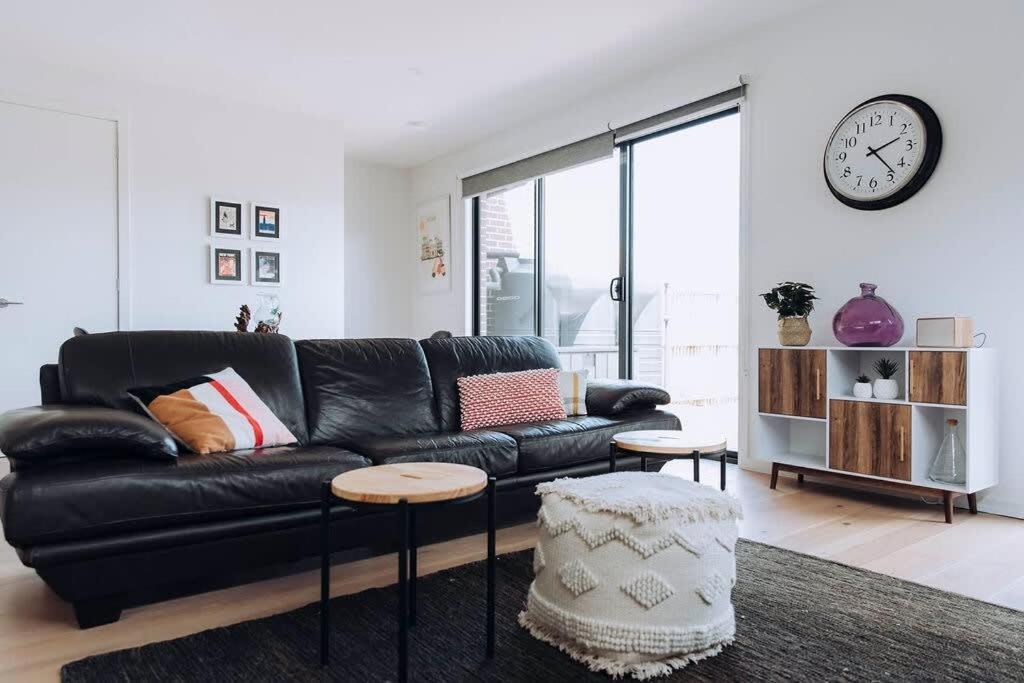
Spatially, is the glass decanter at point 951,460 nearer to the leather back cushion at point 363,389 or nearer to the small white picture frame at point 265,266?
the leather back cushion at point 363,389

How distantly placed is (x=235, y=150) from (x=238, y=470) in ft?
12.8

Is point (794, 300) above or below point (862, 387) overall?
above

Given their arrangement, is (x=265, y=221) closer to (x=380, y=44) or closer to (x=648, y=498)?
(x=380, y=44)

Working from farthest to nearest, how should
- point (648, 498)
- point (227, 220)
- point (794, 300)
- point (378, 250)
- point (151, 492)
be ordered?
point (378, 250) < point (227, 220) < point (794, 300) < point (151, 492) < point (648, 498)

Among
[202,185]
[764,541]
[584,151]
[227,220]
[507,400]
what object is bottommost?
[764,541]

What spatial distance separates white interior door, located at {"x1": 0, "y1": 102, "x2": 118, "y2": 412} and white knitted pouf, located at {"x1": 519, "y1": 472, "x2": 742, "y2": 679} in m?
4.17

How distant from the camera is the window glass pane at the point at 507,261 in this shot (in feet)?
19.7

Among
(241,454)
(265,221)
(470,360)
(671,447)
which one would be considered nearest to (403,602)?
(241,454)

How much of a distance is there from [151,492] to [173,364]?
0.86 m

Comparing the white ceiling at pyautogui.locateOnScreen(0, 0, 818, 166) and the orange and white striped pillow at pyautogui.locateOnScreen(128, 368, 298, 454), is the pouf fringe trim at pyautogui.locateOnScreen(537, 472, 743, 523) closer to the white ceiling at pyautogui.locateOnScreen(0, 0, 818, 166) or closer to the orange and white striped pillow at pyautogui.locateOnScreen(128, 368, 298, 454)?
the orange and white striped pillow at pyautogui.locateOnScreen(128, 368, 298, 454)

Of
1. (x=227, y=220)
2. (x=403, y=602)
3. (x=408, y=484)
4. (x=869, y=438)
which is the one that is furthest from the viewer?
(x=227, y=220)

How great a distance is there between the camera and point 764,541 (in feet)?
8.55

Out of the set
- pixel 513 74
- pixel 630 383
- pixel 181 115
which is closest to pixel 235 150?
pixel 181 115

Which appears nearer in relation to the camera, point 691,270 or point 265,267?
point 691,270
